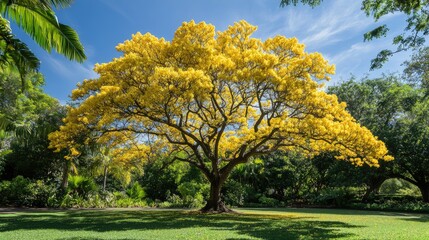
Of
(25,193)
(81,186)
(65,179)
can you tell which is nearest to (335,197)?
(81,186)

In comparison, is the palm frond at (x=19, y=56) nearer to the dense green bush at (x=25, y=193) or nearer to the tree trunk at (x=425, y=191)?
the dense green bush at (x=25, y=193)

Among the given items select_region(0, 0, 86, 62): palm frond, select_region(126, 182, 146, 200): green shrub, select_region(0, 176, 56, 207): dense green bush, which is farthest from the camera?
select_region(126, 182, 146, 200): green shrub

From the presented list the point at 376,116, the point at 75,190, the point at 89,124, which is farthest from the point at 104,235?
the point at 376,116

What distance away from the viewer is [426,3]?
27.8 ft

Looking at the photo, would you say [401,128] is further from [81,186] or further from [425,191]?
[81,186]

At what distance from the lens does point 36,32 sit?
786 cm

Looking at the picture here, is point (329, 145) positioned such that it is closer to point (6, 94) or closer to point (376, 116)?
point (376, 116)

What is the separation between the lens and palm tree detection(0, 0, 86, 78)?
7633 millimetres

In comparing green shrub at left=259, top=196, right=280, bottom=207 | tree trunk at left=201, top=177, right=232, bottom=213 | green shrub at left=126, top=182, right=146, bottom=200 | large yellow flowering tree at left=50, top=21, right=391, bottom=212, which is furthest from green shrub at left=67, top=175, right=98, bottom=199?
green shrub at left=259, top=196, right=280, bottom=207

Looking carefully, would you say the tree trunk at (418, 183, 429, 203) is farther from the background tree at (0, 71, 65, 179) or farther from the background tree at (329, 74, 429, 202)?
the background tree at (0, 71, 65, 179)

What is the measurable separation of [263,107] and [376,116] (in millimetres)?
14652

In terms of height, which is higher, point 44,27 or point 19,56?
point 44,27

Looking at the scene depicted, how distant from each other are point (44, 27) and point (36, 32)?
28 centimetres

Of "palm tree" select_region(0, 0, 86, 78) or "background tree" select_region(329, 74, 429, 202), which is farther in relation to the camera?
"background tree" select_region(329, 74, 429, 202)
